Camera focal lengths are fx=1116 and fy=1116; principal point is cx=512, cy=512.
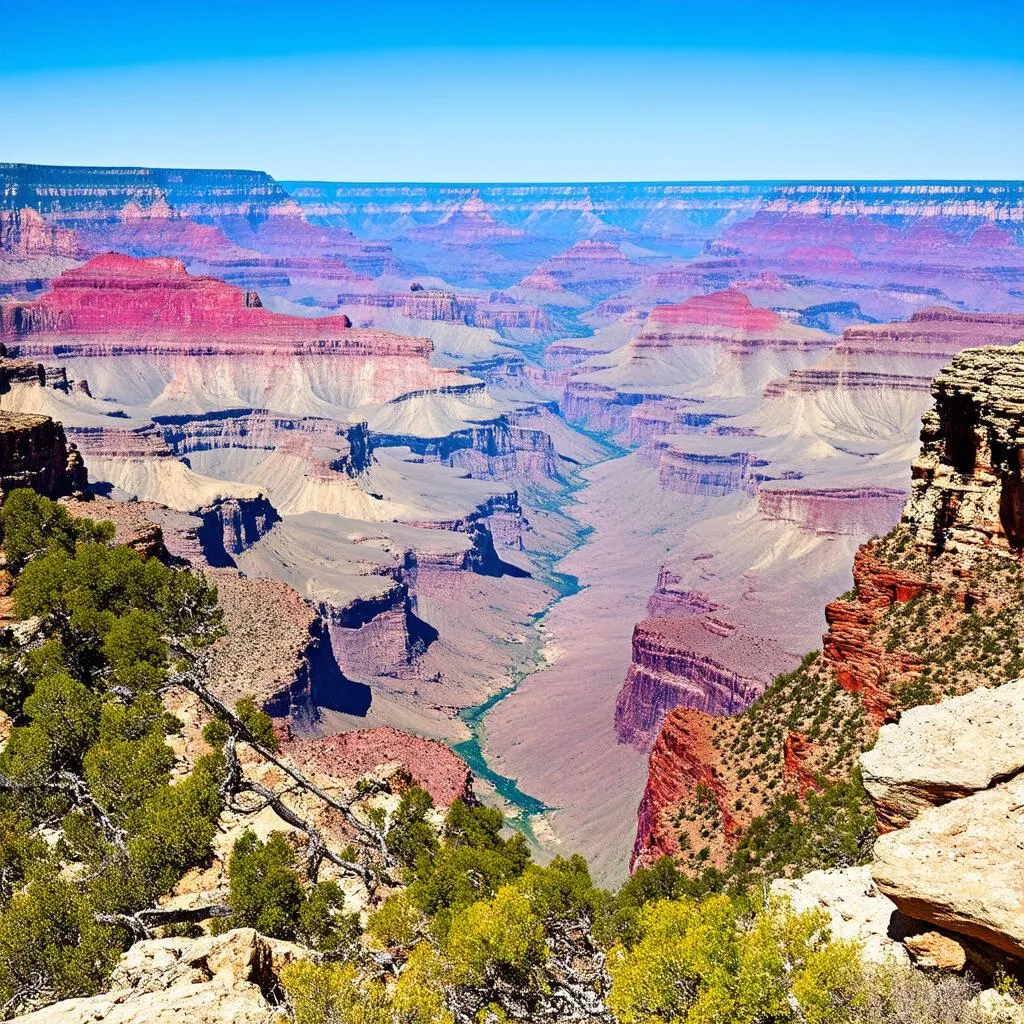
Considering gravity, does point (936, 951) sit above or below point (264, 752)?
above

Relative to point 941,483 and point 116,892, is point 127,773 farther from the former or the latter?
point 941,483

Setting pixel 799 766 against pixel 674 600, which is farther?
pixel 674 600

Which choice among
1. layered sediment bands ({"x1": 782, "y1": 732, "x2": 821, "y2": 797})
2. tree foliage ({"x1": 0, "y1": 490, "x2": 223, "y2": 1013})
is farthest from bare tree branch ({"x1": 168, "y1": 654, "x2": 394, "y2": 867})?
layered sediment bands ({"x1": 782, "y1": 732, "x2": 821, "y2": 797})

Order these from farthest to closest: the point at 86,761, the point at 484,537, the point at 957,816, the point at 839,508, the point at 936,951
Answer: the point at 484,537, the point at 839,508, the point at 86,761, the point at 936,951, the point at 957,816

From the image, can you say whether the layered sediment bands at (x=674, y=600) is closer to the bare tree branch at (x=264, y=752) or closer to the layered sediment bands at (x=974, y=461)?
the layered sediment bands at (x=974, y=461)

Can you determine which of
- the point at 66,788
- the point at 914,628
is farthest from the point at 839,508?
the point at 66,788

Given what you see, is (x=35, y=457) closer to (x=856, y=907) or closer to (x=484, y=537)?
(x=856, y=907)

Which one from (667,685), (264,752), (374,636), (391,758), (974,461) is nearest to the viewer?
(264,752)

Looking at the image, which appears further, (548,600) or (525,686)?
(548,600)

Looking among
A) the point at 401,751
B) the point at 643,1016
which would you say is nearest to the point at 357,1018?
the point at 643,1016
